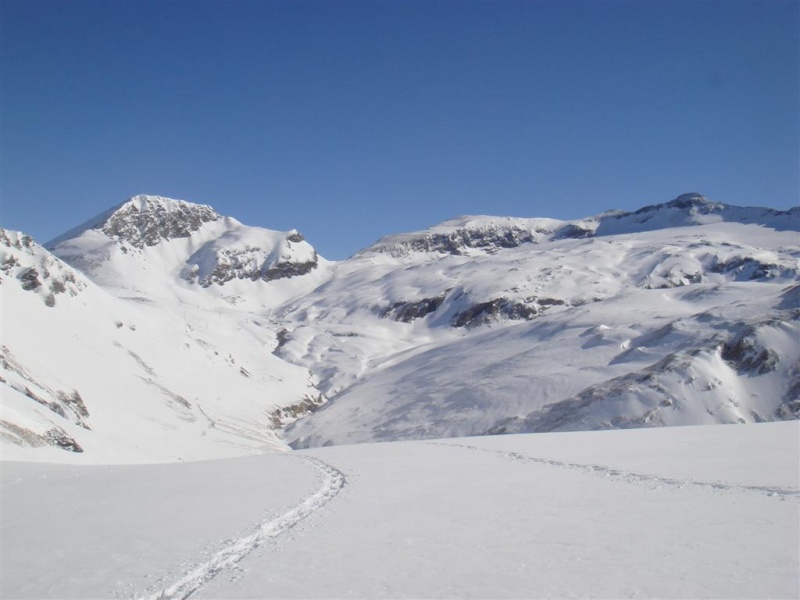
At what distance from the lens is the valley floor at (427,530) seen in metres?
9.89

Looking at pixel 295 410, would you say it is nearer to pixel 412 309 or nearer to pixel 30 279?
pixel 30 279

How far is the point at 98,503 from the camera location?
58.7 feet

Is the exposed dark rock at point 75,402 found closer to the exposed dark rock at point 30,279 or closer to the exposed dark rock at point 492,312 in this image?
the exposed dark rock at point 30,279

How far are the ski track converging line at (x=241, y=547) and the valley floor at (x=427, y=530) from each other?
1.9 inches

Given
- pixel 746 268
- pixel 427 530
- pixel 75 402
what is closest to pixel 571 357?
→ pixel 75 402

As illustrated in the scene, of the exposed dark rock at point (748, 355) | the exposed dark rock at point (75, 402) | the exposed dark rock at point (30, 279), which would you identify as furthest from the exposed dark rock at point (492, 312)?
the exposed dark rock at point (75, 402)

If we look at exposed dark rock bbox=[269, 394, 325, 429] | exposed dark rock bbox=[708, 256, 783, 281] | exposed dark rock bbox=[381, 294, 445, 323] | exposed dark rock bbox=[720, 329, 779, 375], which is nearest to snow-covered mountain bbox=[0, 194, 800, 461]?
exposed dark rock bbox=[720, 329, 779, 375]

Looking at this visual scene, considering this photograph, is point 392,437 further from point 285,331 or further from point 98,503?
point 285,331

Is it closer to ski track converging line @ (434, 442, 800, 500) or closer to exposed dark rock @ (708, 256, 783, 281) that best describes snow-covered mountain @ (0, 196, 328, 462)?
ski track converging line @ (434, 442, 800, 500)

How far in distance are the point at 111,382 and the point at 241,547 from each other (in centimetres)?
6033

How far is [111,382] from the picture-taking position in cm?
6631

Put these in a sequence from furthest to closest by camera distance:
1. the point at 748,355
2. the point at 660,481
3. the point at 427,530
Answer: the point at 748,355 < the point at 660,481 < the point at 427,530

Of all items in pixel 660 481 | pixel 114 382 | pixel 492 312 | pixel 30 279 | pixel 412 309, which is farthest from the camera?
pixel 412 309

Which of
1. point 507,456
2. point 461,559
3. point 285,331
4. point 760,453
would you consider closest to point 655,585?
point 461,559
